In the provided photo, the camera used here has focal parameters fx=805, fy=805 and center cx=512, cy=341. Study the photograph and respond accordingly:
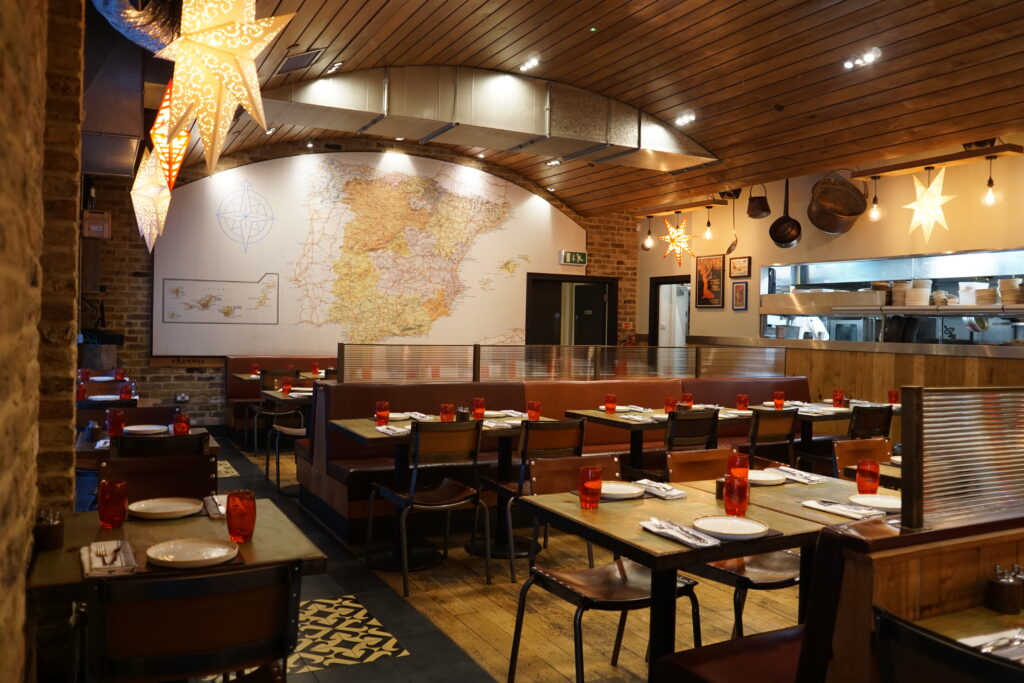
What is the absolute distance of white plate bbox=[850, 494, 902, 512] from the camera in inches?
114

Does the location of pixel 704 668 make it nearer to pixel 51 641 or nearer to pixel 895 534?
pixel 895 534

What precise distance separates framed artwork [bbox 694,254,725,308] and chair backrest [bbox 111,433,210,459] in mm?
8693

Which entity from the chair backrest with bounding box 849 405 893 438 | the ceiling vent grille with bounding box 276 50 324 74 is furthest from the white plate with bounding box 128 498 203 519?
the chair backrest with bounding box 849 405 893 438

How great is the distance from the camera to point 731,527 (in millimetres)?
2576

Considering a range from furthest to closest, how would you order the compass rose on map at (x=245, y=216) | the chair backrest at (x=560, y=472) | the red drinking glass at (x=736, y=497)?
the compass rose on map at (x=245, y=216) < the chair backrest at (x=560, y=472) < the red drinking glass at (x=736, y=497)

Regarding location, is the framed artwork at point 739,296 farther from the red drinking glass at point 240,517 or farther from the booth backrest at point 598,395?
the red drinking glass at point 240,517

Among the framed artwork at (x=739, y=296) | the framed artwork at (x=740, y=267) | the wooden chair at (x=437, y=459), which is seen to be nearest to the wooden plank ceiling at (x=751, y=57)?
the framed artwork at (x=740, y=267)

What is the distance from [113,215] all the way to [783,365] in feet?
25.2

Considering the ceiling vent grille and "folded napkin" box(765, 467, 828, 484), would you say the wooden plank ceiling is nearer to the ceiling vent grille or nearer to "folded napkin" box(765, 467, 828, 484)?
the ceiling vent grille

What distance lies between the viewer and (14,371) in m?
1.59

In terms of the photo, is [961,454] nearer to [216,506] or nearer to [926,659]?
[926,659]

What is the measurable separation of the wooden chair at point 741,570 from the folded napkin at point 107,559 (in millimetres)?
1921

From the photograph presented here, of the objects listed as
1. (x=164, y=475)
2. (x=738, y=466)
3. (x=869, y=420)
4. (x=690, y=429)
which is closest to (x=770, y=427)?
(x=690, y=429)

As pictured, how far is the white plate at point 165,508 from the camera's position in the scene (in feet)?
8.49
